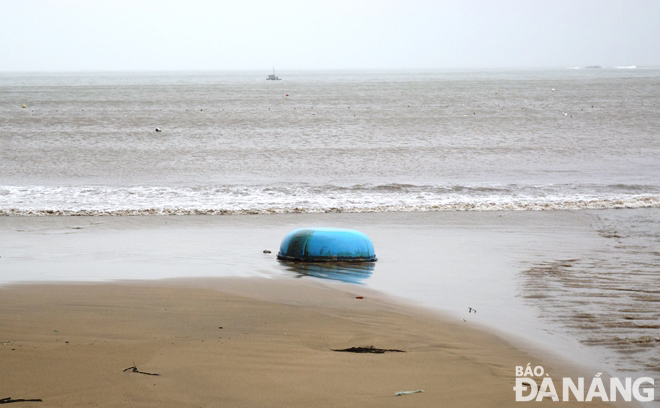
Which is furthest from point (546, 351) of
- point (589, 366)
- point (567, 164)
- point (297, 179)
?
point (567, 164)

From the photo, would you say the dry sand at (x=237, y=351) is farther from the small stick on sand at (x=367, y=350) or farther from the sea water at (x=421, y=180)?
the sea water at (x=421, y=180)

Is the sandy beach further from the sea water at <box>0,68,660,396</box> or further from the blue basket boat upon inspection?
the blue basket boat

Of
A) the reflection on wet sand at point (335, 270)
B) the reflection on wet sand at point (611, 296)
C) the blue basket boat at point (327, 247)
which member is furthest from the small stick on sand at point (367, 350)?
the blue basket boat at point (327, 247)

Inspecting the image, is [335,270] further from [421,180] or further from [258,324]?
[421,180]

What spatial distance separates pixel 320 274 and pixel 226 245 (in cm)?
261

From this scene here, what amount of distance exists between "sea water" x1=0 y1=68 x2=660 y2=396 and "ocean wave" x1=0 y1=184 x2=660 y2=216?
0.04 meters

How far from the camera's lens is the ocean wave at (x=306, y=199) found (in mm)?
15836

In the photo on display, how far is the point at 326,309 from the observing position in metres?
7.98

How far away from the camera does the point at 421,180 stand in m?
21.2

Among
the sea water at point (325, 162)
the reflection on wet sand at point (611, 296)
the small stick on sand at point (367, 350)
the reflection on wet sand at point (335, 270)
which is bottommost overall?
the sea water at point (325, 162)

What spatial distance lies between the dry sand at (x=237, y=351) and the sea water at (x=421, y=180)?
1107 millimetres

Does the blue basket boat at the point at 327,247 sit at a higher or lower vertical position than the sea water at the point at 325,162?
higher

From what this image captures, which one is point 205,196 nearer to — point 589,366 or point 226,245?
point 226,245

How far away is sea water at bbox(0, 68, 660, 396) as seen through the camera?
902 cm
